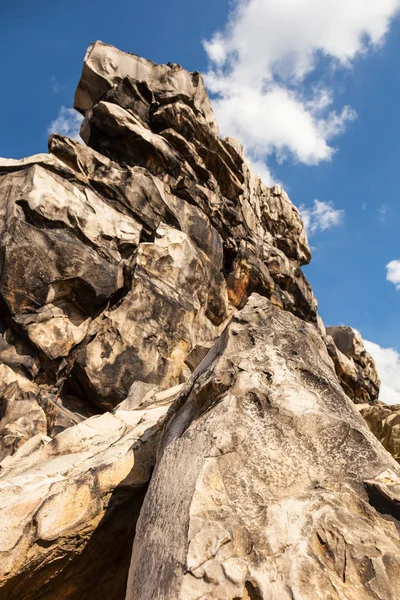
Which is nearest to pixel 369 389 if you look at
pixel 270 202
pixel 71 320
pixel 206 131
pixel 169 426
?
pixel 270 202

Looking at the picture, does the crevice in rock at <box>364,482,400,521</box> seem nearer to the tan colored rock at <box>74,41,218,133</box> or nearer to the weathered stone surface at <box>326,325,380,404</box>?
the weathered stone surface at <box>326,325,380,404</box>

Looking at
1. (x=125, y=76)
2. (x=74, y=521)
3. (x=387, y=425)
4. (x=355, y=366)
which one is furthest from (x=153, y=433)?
(x=355, y=366)

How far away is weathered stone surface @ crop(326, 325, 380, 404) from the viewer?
99.1 feet

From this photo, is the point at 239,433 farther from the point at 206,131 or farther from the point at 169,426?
the point at 206,131

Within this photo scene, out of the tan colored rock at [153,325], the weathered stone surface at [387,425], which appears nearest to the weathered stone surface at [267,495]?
the weathered stone surface at [387,425]

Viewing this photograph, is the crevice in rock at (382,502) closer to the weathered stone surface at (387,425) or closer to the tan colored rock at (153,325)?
the weathered stone surface at (387,425)

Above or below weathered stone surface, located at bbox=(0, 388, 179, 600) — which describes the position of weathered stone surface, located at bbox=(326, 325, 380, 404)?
above

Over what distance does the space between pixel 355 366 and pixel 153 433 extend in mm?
29907

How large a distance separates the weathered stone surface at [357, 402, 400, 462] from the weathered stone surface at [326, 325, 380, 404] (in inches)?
688

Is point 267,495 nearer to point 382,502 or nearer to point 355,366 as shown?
point 382,502

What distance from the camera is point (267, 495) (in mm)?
3535

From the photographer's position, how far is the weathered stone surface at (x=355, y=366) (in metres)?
30.2

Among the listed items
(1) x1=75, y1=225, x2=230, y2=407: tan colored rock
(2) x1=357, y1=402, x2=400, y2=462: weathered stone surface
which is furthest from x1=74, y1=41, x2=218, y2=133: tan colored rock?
(2) x1=357, y1=402, x2=400, y2=462: weathered stone surface

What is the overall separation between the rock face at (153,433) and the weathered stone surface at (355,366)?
14334mm
